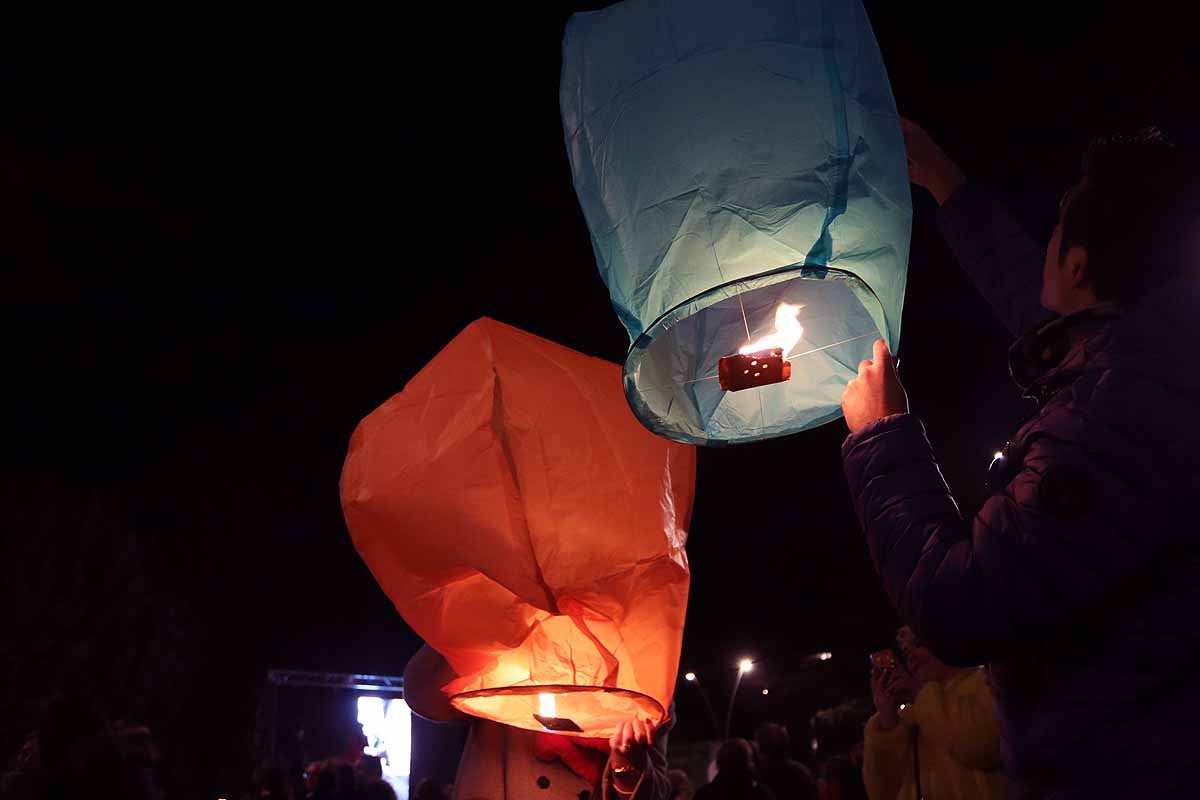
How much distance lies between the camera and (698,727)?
33.2 metres

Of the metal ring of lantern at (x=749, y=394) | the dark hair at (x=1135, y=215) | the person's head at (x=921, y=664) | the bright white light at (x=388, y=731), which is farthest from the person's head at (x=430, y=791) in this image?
the bright white light at (x=388, y=731)

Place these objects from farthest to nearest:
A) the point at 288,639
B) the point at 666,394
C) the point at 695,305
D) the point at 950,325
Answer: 1. the point at 288,639
2. the point at 950,325
3. the point at 666,394
4. the point at 695,305

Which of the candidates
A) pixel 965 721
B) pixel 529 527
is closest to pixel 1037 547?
pixel 529 527

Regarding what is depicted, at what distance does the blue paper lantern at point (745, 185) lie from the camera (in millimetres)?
1447

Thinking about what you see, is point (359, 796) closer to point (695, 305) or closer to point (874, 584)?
point (695, 305)

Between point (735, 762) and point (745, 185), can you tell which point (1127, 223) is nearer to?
point (745, 185)

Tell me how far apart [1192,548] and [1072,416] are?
194 mm

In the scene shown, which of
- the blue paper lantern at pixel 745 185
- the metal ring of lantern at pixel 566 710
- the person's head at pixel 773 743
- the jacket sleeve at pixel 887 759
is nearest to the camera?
the blue paper lantern at pixel 745 185

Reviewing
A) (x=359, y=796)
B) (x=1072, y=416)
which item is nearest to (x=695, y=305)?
(x=1072, y=416)

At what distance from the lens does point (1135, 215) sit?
3.81ft

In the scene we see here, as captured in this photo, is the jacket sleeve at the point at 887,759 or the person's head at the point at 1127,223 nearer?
the person's head at the point at 1127,223

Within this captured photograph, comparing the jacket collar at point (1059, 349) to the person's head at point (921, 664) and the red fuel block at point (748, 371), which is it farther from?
the person's head at point (921, 664)

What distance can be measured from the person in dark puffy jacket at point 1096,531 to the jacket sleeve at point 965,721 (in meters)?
1.75

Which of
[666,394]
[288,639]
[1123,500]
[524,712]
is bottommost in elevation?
[524,712]
